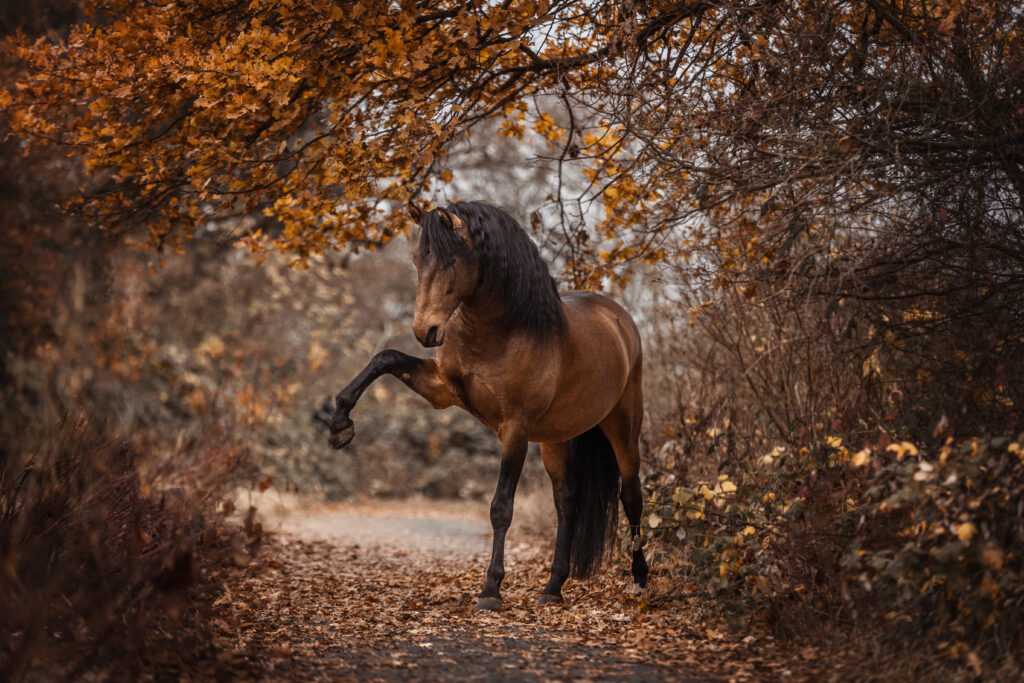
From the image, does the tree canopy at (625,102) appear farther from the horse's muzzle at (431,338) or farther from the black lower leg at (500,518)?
the black lower leg at (500,518)

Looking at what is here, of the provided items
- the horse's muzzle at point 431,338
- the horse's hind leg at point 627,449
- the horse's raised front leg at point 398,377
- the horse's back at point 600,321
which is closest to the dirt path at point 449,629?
the horse's hind leg at point 627,449

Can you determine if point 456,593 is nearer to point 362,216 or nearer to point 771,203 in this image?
point 362,216

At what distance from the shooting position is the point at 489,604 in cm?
556

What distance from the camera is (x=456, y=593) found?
6.47 metres

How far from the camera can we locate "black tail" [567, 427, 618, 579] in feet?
20.9

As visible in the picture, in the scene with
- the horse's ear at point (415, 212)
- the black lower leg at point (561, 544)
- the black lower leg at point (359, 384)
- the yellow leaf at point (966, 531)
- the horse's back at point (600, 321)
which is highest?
the horse's ear at point (415, 212)

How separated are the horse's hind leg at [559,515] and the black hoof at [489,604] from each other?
1.45ft

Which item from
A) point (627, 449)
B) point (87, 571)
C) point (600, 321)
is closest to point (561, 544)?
point (627, 449)

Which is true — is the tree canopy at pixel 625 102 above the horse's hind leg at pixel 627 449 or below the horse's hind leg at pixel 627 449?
above

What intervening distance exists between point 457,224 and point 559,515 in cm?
230

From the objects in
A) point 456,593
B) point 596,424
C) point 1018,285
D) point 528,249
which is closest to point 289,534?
point 456,593

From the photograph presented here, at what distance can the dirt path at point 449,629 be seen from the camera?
4.15 m

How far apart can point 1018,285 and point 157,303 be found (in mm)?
13965

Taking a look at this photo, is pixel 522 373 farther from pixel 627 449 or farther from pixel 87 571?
pixel 87 571
